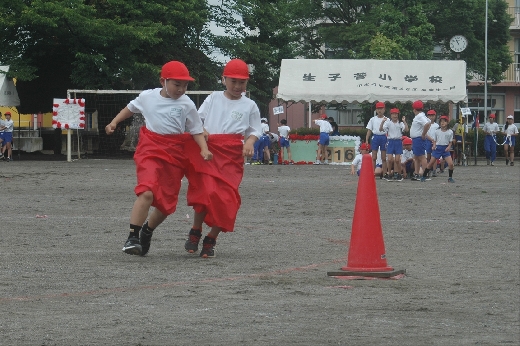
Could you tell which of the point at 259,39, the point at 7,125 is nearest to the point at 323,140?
the point at 7,125

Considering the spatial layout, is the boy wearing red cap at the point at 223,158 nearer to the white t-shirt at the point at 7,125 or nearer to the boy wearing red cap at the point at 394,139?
the boy wearing red cap at the point at 394,139

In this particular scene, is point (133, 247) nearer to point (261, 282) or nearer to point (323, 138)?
point (261, 282)

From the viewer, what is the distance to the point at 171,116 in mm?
11008

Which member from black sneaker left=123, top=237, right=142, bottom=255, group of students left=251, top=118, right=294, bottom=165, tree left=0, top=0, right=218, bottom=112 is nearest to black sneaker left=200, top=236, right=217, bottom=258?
black sneaker left=123, top=237, right=142, bottom=255

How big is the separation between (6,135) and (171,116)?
109ft

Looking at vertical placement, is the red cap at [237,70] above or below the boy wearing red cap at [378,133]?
above

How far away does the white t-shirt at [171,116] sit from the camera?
11.0 m

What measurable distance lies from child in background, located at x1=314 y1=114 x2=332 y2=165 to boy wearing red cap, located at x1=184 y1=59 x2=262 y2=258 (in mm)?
31217

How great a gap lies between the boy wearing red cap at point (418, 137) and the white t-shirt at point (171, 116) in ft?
61.7

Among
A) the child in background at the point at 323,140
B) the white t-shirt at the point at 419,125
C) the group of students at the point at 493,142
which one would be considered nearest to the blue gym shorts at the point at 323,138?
the child in background at the point at 323,140

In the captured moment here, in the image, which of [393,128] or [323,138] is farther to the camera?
[323,138]

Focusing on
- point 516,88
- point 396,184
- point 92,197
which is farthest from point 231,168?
point 516,88

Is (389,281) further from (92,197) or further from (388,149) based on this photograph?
(388,149)

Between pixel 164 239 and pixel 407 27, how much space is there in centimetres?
5140
